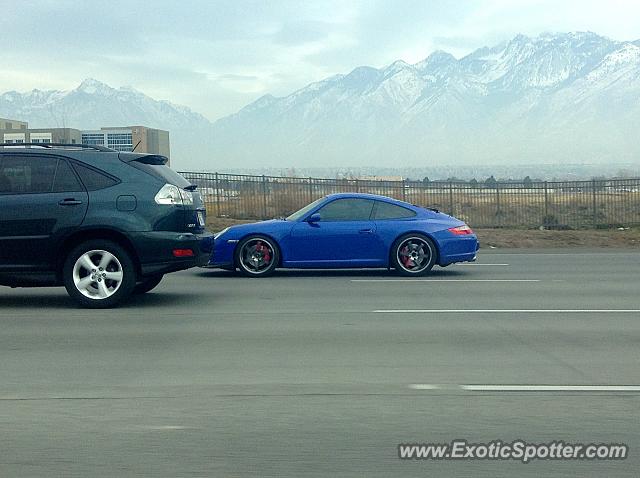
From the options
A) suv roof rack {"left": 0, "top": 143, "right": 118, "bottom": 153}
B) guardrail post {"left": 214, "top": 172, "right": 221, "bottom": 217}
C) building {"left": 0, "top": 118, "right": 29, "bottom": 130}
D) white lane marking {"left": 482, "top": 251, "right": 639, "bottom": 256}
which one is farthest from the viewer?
building {"left": 0, "top": 118, "right": 29, "bottom": 130}

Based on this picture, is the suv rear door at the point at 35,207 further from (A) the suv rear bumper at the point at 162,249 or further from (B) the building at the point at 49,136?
(B) the building at the point at 49,136

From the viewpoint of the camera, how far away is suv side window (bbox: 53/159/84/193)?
10.9 metres

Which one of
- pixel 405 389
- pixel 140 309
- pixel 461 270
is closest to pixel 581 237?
pixel 461 270

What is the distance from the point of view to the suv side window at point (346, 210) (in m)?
14.4

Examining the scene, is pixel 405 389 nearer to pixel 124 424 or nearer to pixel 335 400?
pixel 335 400

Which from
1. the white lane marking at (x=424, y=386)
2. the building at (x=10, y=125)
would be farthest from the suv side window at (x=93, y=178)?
the building at (x=10, y=125)

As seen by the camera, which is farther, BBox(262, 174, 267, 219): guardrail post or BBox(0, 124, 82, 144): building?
BBox(262, 174, 267, 219): guardrail post

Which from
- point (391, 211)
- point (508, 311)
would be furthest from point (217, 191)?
point (508, 311)

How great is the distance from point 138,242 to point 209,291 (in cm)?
212

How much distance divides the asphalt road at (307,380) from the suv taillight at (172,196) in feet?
4.16

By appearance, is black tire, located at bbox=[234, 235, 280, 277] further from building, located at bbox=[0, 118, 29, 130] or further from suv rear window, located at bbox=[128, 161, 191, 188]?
building, located at bbox=[0, 118, 29, 130]

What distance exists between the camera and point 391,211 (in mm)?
14531

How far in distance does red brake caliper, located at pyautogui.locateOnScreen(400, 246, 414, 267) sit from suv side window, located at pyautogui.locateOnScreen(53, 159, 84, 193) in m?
5.43

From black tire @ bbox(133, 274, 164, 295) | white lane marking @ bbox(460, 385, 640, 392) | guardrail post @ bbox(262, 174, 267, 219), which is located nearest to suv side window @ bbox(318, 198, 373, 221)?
black tire @ bbox(133, 274, 164, 295)
